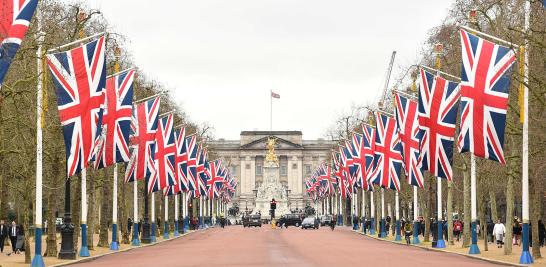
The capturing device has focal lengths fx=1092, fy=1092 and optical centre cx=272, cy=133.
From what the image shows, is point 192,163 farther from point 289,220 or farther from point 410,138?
point 289,220

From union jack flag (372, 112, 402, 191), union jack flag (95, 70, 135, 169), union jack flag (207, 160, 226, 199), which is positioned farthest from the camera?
union jack flag (207, 160, 226, 199)

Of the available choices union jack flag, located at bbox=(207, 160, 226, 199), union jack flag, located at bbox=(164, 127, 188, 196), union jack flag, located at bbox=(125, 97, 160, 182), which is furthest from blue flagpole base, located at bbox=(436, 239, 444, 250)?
union jack flag, located at bbox=(207, 160, 226, 199)

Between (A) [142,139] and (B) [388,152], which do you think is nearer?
(A) [142,139]

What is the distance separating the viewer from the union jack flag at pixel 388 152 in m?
62.8

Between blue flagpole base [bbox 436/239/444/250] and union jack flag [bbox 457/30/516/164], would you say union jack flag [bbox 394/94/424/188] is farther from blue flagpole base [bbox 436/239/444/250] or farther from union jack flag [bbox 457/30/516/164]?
union jack flag [bbox 457/30/516/164]

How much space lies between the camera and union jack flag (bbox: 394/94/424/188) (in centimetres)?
5512

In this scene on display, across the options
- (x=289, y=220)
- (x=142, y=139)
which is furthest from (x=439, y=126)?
(x=289, y=220)

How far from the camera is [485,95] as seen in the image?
121ft

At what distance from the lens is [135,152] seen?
55.9 meters

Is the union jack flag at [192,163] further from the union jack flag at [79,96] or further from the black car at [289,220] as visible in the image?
the black car at [289,220]

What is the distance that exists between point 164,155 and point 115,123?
16194 millimetres

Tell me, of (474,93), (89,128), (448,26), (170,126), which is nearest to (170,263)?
(89,128)

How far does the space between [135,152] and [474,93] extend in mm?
23215

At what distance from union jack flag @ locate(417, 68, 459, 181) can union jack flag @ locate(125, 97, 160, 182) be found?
1483cm
